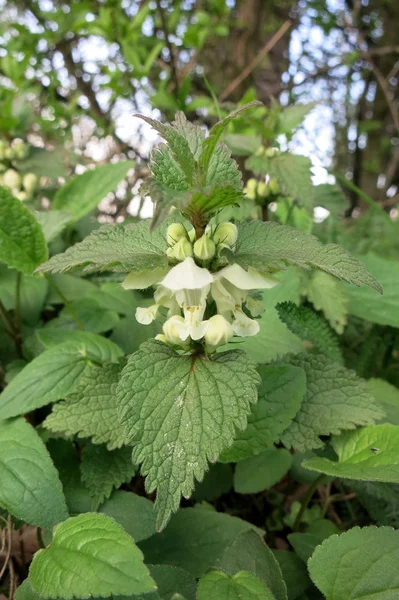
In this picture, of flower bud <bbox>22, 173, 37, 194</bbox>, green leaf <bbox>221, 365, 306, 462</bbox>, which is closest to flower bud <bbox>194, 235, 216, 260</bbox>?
green leaf <bbox>221, 365, 306, 462</bbox>

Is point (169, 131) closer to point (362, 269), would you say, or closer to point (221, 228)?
point (221, 228)

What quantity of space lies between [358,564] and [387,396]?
0.40 metres

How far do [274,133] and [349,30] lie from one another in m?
2.72

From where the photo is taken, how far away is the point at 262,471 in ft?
2.56

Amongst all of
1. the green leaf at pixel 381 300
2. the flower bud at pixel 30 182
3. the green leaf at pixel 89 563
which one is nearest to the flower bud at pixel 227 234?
the green leaf at pixel 89 563

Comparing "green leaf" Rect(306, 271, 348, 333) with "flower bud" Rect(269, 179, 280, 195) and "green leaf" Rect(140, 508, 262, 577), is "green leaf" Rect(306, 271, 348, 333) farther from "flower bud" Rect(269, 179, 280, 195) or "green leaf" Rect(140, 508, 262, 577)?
"green leaf" Rect(140, 508, 262, 577)

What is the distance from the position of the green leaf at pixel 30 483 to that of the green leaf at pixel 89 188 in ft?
1.93

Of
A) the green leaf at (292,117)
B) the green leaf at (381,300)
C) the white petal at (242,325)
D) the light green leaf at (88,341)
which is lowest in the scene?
the light green leaf at (88,341)

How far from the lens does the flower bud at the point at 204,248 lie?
1.75 ft

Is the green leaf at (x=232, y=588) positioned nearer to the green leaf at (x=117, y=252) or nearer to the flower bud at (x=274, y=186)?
the green leaf at (x=117, y=252)

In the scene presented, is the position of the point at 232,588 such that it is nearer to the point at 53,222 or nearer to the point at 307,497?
the point at 307,497

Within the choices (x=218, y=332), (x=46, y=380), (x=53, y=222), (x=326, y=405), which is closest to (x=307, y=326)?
(x=326, y=405)

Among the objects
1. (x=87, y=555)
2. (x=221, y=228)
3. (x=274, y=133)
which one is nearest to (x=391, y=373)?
(x=274, y=133)

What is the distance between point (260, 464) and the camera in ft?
2.60
